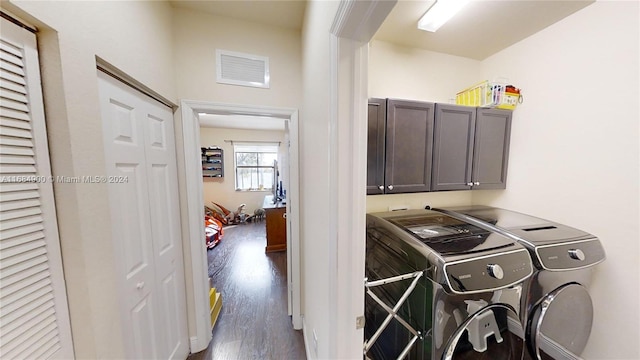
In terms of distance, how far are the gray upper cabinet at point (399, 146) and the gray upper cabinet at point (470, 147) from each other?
0.10 metres

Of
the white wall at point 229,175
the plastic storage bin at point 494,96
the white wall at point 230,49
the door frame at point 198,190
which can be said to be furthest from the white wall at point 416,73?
the white wall at point 229,175

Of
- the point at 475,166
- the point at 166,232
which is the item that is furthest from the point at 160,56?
the point at 475,166

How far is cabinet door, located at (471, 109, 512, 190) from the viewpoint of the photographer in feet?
5.56

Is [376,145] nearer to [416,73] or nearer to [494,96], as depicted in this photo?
[416,73]

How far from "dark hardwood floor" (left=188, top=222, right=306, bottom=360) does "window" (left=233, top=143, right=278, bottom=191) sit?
2165 mm

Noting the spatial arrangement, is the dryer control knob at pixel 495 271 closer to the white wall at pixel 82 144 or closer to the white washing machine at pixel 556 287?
the white washing machine at pixel 556 287

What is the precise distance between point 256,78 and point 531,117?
226 centimetres

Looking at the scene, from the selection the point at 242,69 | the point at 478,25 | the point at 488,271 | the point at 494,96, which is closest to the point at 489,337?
the point at 488,271

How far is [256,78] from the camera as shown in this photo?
1.56 m

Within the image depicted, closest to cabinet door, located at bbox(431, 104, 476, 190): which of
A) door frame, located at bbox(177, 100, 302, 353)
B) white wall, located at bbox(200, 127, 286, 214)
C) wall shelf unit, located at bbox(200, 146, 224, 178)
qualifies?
door frame, located at bbox(177, 100, 302, 353)

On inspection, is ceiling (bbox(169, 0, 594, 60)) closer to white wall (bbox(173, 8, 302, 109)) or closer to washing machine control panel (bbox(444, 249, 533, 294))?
white wall (bbox(173, 8, 302, 109))

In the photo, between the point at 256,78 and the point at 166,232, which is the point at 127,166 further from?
the point at 256,78

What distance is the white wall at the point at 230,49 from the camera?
1419mm

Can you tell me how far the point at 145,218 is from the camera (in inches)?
44.8
